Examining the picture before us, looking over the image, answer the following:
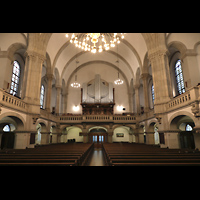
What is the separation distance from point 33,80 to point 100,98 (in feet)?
46.7

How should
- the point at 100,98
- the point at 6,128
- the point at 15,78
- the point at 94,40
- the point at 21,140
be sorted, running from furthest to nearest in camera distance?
the point at 100,98
the point at 15,78
the point at 6,128
the point at 21,140
the point at 94,40

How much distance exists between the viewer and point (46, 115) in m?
17.7

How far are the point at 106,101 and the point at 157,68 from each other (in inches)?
527

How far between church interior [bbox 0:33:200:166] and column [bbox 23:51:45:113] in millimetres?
86

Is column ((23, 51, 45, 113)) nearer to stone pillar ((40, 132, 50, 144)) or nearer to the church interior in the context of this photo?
the church interior

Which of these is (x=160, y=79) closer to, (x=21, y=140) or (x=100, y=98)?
(x=21, y=140)

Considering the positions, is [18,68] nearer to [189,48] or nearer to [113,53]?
[113,53]

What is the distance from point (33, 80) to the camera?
1383 centimetres

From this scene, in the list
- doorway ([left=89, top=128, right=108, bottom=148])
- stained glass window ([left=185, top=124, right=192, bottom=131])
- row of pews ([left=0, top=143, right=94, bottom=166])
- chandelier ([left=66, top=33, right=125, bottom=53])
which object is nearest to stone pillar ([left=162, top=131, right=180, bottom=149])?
stained glass window ([left=185, top=124, right=192, bottom=131])

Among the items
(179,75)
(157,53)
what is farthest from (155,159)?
(179,75)

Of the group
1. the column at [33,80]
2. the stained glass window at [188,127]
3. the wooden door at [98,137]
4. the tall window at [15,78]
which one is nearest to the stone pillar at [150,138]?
the stained glass window at [188,127]

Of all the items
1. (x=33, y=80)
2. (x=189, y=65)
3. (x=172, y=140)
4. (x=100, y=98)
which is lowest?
(x=172, y=140)

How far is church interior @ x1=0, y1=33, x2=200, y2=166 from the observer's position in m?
8.31
